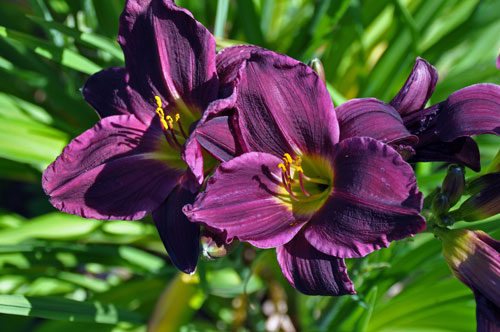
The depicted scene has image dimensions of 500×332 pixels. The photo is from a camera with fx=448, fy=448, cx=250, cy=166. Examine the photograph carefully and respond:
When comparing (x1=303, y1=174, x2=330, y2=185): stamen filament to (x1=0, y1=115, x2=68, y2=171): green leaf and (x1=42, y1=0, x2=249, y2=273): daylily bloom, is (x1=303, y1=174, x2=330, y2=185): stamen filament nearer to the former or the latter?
(x1=42, y1=0, x2=249, y2=273): daylily bloom

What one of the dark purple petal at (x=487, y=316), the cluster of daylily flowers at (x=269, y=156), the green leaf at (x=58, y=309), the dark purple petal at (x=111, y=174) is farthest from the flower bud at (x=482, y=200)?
the green leaf at (x=58, y=309)

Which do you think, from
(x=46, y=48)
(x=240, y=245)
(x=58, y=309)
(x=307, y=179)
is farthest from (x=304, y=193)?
(x=46, y=48)

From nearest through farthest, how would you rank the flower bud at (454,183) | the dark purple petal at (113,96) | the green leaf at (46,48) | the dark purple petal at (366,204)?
the dark purple petal at (366,204), the flower bud at (454,183), the dark purple petal at (113,96), the green leaf at (46,48)

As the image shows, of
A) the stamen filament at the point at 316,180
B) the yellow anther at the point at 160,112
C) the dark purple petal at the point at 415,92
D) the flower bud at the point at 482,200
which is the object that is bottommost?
the stamen filament at the point at 316,180

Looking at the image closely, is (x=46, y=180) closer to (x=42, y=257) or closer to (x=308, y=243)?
(x=308, y=243)

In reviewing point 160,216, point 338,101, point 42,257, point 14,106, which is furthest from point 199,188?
point 14,106

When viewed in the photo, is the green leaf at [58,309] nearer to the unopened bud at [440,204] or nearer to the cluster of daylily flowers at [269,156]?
the cluster of daylily flowers at [269,156]
